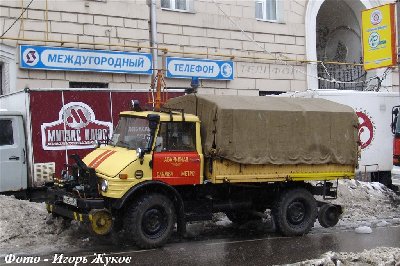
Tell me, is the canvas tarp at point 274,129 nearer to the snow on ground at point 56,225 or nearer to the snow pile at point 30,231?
the snow on ground at point 56,225

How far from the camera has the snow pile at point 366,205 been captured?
38.3 feet

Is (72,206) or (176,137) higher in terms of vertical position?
(176,137)

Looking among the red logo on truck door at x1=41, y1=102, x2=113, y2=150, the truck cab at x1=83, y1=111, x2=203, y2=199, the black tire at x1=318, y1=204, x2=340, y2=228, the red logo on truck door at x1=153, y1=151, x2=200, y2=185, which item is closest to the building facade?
the red logo on truck door at x1=41, y1=102, x2=113, y2=150

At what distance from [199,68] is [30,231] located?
9.30 meters

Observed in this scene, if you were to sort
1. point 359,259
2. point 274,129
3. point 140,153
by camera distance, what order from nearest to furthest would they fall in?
point 359,259
point 140,153
point 274,129

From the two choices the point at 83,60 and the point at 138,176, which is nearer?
the point at 138,176

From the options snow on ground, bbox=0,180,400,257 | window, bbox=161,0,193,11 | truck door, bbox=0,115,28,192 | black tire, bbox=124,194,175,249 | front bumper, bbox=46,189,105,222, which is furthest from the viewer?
window, bbox=161,0,193,11

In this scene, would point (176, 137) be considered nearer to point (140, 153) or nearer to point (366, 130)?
point (140, 153)

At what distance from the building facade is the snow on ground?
546 cm

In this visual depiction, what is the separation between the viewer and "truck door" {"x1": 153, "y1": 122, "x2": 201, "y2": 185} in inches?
358

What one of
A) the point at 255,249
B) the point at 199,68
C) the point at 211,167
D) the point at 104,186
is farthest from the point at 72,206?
the point at 199,68

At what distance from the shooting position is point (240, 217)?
1121 centimetres

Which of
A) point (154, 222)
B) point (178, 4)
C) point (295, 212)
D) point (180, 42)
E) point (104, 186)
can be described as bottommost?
point (295, 212)

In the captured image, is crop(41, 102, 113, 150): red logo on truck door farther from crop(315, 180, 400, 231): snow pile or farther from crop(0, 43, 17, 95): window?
A: crop(315, 180, 400, 231): snow pile
